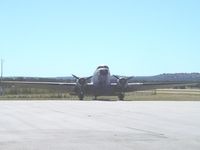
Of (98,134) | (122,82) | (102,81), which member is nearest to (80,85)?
(102,81)

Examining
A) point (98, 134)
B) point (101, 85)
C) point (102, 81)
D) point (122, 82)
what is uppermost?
point (102, 81)

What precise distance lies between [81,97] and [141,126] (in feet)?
118

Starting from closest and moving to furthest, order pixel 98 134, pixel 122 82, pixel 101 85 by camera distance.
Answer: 1. pixel 98 134
2. pixel 101 85
3. pixel 122 82

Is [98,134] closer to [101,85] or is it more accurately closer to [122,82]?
[101,85]

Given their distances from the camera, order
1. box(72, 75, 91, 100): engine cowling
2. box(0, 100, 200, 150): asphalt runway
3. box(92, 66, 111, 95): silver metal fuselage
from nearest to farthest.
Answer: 1. box(0, 100, 200, 150): asphalt runway
2. box(92, 66, 111, 95): silver metal fuselage
3. box(72, 75, 91, 100): engine cowling

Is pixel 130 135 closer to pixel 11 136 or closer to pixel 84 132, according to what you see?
pixel 84 132

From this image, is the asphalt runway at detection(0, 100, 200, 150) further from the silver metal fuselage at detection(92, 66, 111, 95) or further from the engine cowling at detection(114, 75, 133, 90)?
the engine cowling at detection(114, 75, 133, 90)

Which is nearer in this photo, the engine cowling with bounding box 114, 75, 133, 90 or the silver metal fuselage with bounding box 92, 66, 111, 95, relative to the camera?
the silver metal fuselage with bounding box 92, 66, 111, 95

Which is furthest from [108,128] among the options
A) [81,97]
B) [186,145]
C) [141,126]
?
[81,97]

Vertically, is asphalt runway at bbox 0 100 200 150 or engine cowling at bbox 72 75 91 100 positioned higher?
engine cowling at bbox 72 75 91 100

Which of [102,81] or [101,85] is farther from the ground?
[102,81]

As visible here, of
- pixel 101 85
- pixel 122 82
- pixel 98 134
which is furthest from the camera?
pixel 122 82

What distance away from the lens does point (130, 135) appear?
45.3ft

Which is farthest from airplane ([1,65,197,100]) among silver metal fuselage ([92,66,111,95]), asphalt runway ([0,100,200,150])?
asphalt runway ([0,100,200,150])
